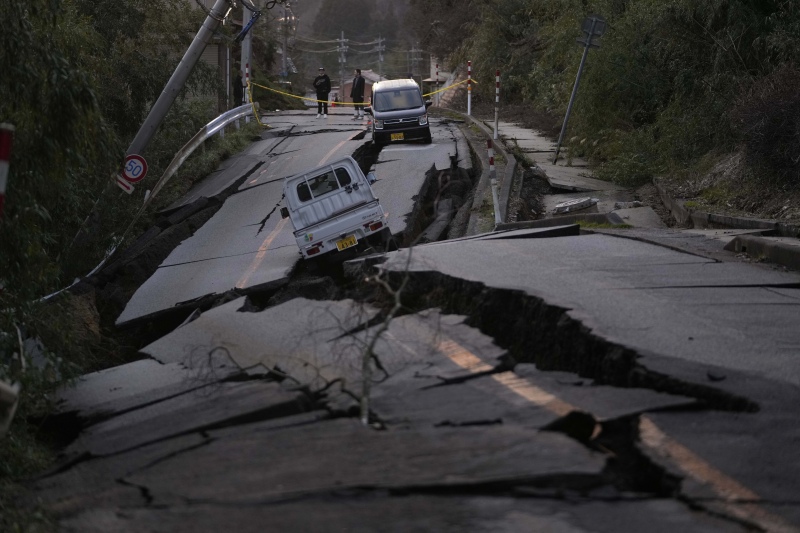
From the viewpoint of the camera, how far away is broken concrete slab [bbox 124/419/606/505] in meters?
4.66

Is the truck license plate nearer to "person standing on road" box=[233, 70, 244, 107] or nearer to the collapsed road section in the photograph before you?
the collapsed road section

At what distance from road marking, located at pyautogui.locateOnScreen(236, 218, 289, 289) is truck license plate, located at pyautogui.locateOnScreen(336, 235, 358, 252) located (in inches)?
49.7

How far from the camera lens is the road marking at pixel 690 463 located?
427cm

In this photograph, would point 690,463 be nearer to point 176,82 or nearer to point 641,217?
point 641,217

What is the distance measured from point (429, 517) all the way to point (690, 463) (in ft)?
4.82

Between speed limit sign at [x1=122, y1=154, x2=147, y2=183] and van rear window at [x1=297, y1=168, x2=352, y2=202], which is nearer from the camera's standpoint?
van rear window at [x1=297, y1=168, x2=352, y2=202]

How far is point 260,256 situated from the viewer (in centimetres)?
1453

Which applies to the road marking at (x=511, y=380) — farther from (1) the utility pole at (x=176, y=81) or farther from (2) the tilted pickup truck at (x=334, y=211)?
(1) the utility pole at (x=176, y=81)

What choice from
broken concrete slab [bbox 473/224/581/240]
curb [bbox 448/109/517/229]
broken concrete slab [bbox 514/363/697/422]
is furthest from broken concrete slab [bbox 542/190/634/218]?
broken concrete slab [bbox 514/363/697/422]

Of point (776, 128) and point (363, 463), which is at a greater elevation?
point (776, 128)

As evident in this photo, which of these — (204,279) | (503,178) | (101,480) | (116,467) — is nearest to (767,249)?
(204,279)

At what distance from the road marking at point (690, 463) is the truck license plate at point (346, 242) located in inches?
287

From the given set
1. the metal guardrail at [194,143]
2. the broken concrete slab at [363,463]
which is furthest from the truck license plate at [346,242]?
the broken concrete slab at [363,463]

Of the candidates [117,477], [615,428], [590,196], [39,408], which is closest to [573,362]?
[615,428]
